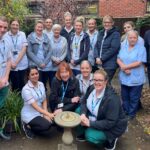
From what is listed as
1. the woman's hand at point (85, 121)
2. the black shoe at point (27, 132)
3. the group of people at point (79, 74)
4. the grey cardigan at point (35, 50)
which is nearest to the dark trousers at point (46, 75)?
the group of people at point (79, 74)

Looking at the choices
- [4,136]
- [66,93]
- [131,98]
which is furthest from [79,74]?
[4,136]

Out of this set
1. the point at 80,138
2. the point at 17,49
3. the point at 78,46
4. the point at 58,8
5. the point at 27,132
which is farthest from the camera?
the point at 58,8

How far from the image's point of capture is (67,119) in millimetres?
5121

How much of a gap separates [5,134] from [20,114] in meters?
0.41

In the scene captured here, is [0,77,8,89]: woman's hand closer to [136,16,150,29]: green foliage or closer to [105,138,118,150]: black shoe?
[105,138,118,150]: black shoe

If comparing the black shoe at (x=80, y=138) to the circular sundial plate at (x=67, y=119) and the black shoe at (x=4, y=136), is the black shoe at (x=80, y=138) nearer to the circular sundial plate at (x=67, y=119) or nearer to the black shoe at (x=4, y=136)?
the circular sundial plate at (x=67, y=119)

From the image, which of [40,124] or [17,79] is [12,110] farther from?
[17,79]

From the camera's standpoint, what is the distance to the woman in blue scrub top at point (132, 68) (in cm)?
629

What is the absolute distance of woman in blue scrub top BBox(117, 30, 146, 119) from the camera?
6285mm

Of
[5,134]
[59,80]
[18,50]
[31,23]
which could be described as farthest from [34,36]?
[31,23]

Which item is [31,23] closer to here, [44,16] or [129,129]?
[44,16]

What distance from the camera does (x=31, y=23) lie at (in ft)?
36.2

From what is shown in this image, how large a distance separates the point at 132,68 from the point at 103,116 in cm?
142

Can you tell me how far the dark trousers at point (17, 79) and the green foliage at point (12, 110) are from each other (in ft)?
2.19
